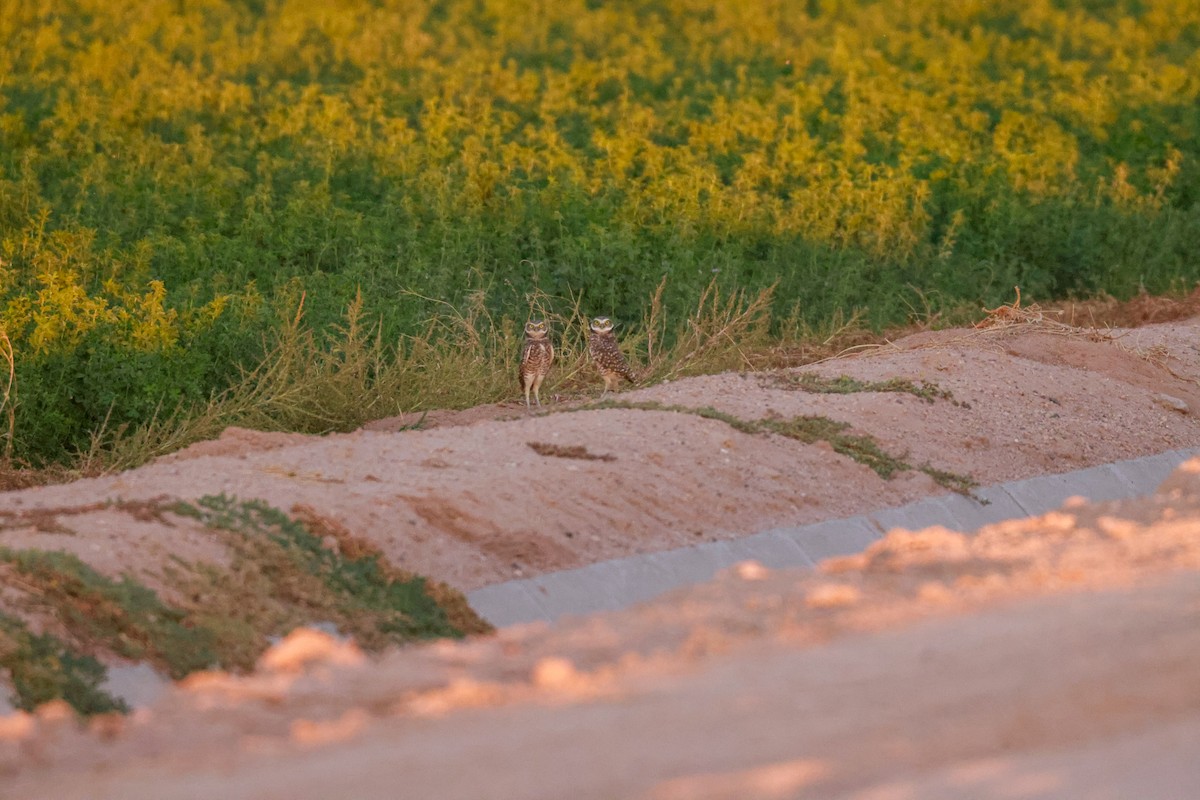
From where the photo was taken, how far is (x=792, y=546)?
9.57m

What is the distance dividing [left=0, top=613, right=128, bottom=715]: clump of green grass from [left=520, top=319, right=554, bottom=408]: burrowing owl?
19.8 ft

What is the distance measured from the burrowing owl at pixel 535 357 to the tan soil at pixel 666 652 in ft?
4.71

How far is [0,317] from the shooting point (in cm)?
1241

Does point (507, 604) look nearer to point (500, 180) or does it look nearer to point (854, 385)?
point (854, 385)

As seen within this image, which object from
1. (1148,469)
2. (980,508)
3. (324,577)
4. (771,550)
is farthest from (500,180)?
(324,577)

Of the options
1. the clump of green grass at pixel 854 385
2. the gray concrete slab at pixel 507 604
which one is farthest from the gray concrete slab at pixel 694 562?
the clump of green grass at pixel 854 385

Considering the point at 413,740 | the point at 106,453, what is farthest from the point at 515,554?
the point at 106,453

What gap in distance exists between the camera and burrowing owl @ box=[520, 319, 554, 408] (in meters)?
12.5

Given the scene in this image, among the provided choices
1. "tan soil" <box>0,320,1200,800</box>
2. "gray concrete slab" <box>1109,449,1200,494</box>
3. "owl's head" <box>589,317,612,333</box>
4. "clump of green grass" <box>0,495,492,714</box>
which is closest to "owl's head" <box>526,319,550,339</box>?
"owl's head" <box>589,317,612,333</box>

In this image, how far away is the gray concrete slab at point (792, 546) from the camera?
328 inches

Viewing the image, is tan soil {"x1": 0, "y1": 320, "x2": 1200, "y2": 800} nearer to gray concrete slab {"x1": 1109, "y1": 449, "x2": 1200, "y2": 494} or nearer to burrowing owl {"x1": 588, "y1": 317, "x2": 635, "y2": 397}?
gray concrete slab {"x1": 1109, "y1": 449, "x2": 1200, "y2": 494}

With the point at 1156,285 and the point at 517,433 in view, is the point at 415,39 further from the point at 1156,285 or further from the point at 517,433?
the point at 517,433

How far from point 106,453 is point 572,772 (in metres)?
7.88

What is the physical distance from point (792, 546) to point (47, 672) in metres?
4.35
